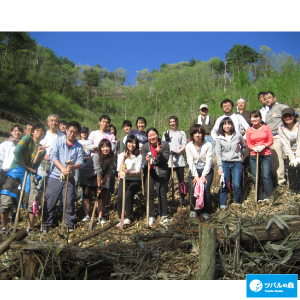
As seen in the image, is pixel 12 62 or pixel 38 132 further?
pixel 12 62

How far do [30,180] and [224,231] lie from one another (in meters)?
3.26

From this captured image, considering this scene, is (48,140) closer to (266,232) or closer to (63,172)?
(63,172)

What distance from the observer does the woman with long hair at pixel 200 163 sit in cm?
418

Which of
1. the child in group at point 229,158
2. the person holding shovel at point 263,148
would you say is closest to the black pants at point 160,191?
the child in group at point 229,158

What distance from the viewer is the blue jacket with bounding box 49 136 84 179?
411 centimetres

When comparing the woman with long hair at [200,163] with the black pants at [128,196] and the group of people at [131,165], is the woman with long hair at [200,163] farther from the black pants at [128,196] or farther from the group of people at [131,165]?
the black pants at [128,196]

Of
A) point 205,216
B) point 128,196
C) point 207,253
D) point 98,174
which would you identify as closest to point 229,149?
point 205,216

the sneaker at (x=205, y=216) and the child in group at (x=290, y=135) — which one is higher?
the child in group at (x=290, y=135)

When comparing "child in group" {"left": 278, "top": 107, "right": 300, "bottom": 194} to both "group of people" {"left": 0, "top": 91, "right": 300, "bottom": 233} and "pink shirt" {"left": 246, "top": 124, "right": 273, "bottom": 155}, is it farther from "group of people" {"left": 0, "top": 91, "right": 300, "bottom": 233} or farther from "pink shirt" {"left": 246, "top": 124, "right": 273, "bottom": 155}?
"pink shirt" {"left": 246, "top": 124, "right": 273, "bottom": 155}

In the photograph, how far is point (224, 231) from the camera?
8.21 feet

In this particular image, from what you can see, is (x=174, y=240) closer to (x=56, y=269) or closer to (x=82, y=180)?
(x=56, y=269)

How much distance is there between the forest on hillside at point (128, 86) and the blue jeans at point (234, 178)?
24.1 feet

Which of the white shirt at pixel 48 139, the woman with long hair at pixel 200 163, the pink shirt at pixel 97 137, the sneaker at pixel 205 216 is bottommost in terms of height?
the sneaker at pixel 205 216
